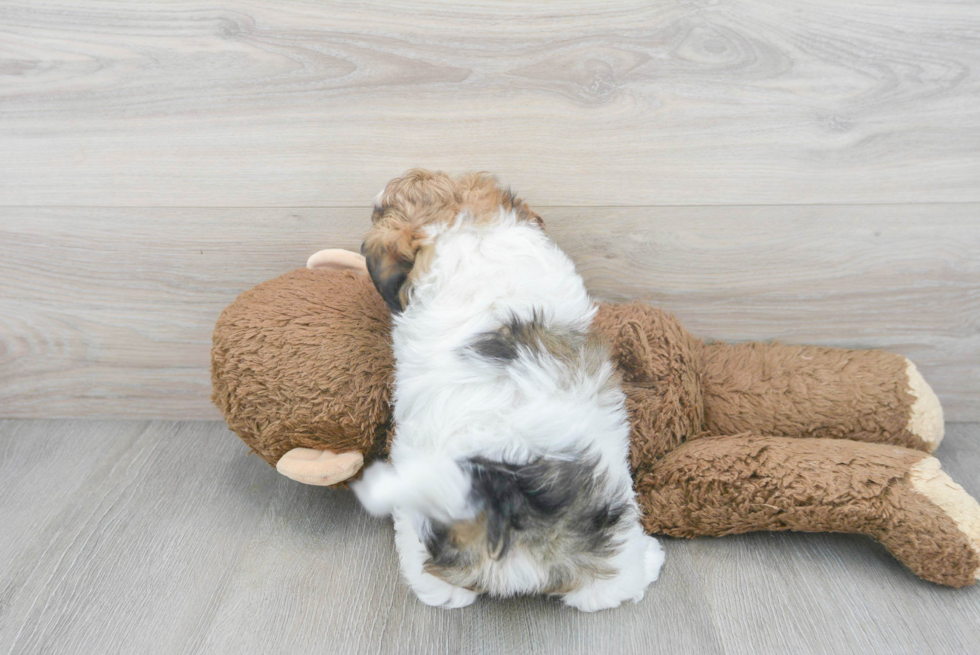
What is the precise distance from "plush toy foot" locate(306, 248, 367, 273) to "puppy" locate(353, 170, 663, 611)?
19cm

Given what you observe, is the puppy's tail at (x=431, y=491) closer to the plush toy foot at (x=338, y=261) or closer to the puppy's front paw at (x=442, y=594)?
the puppy's front paw at (x=442, y=594)

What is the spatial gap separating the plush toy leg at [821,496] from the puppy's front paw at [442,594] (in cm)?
29

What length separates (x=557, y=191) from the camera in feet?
3.49

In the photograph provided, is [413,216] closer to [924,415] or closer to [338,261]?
[338,261]

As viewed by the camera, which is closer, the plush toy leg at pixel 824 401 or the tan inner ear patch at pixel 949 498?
the tan inner ear patch at pixel 949 498

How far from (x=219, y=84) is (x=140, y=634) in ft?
2.63

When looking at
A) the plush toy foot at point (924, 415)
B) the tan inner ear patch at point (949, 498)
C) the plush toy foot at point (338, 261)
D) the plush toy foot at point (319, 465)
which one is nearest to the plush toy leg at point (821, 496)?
the tan inner ear patch at point (949, 498)

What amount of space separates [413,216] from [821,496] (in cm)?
66

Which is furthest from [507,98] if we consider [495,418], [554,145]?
[495,418]

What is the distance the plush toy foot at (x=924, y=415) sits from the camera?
1011mm

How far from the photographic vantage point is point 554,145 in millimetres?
1042

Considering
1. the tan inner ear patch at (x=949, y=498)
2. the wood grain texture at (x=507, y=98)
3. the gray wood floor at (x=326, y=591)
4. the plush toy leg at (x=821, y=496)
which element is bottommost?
the gray wood floor at (x=326, y=591)

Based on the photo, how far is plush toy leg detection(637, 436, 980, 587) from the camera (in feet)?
2.72

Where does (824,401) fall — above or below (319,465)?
above
